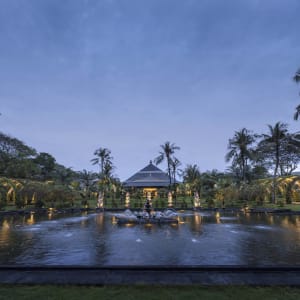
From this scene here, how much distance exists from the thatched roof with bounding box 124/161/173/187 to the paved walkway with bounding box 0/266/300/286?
1803 inches

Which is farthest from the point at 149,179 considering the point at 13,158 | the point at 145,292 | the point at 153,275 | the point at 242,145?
the point at 145,292

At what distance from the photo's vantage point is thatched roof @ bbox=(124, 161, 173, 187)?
52.4 m

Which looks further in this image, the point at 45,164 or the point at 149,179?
the point at 45,164

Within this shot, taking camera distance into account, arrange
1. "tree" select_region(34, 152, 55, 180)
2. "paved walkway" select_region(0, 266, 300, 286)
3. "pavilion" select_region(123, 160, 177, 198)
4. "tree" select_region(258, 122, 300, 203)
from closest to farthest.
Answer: "paved walkway" select_region(0, 266, 300, 286), "tree" select_region(258, 122, 300, 203), "pavilion" select_region(123, 160, 177, 198), "tree" select_region(34, 152, 55, 180)

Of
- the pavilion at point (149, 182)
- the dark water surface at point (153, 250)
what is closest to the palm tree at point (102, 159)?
the pavilion at point (149, 182)

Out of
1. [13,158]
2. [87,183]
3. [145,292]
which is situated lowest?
[145,292]

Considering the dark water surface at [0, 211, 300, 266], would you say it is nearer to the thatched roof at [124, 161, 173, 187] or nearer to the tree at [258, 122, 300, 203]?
the tree at [258, 122, 300, 203]

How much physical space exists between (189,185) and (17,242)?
40.3m

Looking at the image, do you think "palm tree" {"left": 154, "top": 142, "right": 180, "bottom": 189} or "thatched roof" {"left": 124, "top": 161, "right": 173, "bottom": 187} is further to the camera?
"thatched roof" {"left": 124, "top": 161, "right": 173, "bottom": 187}

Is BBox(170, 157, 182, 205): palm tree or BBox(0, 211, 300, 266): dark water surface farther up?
BBox(170, 157, 182, 205): palm tree

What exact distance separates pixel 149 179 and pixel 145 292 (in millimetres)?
51296

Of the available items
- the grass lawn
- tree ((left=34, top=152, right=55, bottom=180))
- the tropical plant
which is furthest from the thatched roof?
the grass lawn

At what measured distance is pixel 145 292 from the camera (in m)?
4.80

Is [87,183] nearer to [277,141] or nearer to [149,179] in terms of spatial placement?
[149,179]
